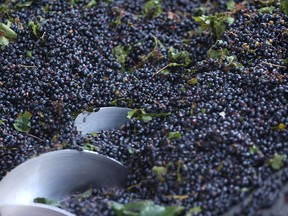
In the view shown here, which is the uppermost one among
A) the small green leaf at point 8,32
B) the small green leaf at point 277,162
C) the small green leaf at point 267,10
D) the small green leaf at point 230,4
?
the small green leaf at point 230,4

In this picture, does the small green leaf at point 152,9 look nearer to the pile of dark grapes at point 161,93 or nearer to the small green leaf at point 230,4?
the pile of dark grapes at point 161,93

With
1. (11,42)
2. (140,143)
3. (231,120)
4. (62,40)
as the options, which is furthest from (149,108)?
(11,42)

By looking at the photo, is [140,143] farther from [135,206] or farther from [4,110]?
[4,110]

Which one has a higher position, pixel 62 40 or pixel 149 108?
pixel 62 40

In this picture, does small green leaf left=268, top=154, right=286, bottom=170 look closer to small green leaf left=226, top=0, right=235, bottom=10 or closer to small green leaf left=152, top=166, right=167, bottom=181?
small green leaf left=152, top=166, right=167, bottom=181

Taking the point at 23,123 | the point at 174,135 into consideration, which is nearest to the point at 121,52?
the point at 23,123

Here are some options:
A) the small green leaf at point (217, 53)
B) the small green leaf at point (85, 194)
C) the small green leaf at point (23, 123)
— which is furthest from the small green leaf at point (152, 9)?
the small green leaf at point (85, 194)

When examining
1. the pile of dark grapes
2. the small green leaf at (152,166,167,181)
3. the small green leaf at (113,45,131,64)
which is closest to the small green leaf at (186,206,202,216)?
the pile of dark grapes
